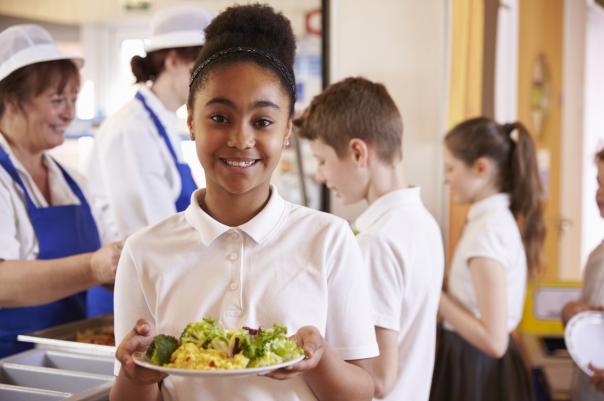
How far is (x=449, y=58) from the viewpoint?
3.22 m

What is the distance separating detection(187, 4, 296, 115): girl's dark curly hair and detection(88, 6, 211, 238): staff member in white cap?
1.07 m

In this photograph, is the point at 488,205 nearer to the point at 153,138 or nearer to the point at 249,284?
the point at 153,138

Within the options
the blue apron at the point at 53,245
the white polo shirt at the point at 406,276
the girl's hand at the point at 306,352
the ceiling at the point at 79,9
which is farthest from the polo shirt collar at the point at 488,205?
the ceiling at the point at 79,9

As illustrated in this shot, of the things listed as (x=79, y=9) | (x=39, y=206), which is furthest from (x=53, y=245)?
(x=79, y=9)

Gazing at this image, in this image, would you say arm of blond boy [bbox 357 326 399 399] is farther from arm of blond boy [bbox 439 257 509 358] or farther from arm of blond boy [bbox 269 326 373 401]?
arm of blond boy [bbox 439 257 509 358]

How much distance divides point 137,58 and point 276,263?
1.42 meters

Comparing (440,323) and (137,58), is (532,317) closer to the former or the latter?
(440,323)

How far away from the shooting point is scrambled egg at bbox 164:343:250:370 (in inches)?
36.7

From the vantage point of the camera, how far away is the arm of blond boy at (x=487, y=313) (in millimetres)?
2107

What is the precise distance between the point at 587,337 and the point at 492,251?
1.60 feet

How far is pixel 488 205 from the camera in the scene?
7.80 ft

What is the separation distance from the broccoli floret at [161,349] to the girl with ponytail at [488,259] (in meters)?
1.32

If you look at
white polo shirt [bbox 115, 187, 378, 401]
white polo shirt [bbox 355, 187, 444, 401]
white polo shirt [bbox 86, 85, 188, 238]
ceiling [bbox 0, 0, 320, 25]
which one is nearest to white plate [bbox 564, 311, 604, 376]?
white polo shirt [bbox 355, 187, 444, 401]

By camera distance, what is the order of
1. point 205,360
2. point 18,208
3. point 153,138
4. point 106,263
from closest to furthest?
point 205,360
point 106,263
point 18,208
point 153,138
